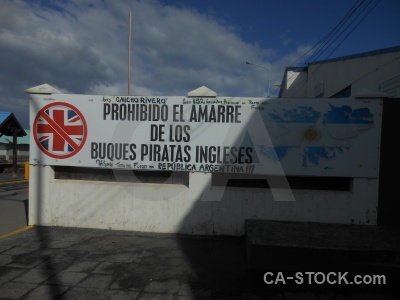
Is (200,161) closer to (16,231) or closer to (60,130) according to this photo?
(60,130)

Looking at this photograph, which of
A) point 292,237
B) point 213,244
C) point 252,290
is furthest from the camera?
point 213,244

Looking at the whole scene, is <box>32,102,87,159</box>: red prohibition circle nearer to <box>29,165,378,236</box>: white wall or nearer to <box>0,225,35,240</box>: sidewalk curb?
<box>29,165,378,236</box>: white wall

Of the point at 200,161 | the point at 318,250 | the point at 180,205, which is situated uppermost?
the point at 200,161

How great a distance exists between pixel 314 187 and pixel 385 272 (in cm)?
217

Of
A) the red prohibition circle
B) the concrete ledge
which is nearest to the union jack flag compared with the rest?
the red prohibition circle

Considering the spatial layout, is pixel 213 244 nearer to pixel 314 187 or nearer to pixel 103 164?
pixel 314 187

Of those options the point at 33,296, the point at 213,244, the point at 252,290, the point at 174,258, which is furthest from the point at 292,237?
the point at 33,296

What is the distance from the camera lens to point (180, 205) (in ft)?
20.1

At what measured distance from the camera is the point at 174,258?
4.92 m

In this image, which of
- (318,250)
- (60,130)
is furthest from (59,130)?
(318,250)

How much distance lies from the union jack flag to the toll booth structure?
0.02m

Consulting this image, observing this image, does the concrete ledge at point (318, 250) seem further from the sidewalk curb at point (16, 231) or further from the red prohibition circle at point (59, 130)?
the sidewalk curb at point (16, 231)

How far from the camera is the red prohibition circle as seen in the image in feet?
20.7

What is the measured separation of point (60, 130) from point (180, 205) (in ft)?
10.5
